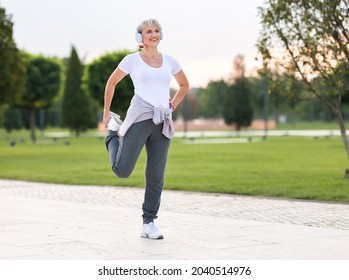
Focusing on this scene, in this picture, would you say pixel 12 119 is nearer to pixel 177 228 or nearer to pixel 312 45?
pixel 312 45

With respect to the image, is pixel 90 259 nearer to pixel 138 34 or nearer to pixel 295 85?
pixel 138 34

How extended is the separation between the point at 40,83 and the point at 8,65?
964 inches

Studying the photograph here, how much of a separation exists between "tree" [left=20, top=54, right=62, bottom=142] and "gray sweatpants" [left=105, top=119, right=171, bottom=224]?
49.0 metres

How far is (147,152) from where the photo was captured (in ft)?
30.3

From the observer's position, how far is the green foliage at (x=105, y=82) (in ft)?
211

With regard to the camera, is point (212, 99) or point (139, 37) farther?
point (212, 99)

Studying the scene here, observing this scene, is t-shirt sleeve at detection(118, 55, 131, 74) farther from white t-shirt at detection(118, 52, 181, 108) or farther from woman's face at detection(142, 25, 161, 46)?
woman's face at detection(142, 25, 161, 46)

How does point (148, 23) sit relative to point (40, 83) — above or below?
below

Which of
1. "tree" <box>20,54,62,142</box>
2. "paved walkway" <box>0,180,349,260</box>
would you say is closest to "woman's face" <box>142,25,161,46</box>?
"paved walkway" <box>0,180,349,260</box>

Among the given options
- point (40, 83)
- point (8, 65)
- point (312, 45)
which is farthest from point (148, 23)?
point (40, 83)

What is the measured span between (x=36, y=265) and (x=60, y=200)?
6879 millimetres

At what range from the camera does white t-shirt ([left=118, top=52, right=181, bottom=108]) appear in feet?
29.5

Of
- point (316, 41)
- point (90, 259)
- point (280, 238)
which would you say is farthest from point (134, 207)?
point (316, 41)

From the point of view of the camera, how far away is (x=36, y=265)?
7762 mm
